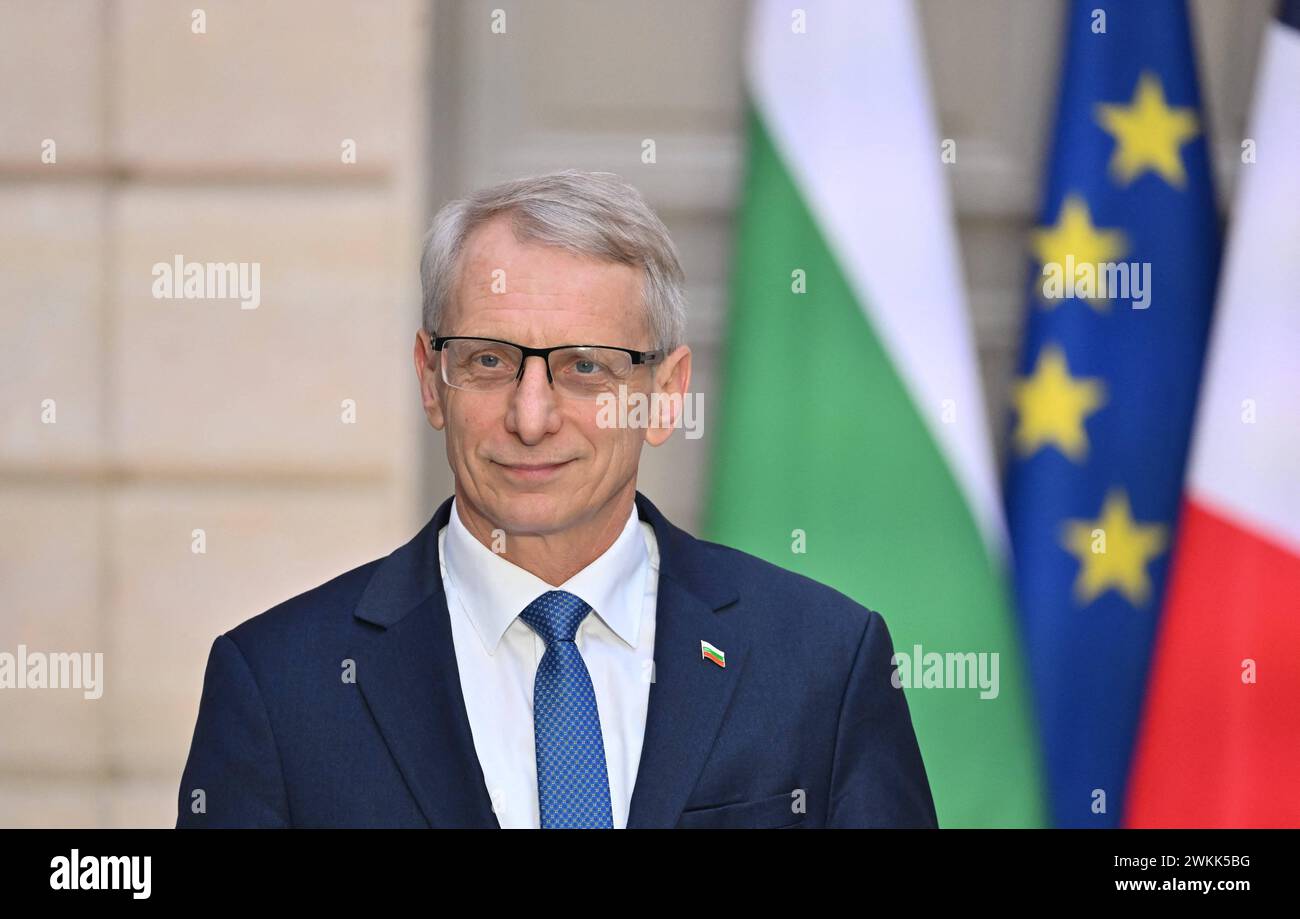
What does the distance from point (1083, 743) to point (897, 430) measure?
2.33 feet

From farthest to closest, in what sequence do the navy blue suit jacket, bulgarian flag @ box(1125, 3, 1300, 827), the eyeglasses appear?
1. bulgarian flag @ box(1125, 3, 1300, 827)
2. the eyeglasses
3. the navy blue suit jacket

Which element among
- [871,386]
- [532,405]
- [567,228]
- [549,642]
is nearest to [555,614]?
[549,642]

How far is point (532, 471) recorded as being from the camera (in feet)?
6.35

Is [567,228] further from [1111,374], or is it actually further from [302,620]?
[1111,374]

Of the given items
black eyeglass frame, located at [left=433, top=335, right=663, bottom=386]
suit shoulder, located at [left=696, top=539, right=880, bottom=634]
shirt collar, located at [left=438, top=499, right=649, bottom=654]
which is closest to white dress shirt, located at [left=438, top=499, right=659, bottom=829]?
shirt collar, located at [left=438, top=499, right=649, bottom=654]

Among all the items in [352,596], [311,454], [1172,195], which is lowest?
[352,596]

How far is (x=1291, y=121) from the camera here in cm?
255

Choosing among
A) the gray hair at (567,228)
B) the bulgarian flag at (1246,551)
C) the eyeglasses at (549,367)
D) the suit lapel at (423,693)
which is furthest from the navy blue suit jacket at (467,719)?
the bulgarian flag at (1246,551)

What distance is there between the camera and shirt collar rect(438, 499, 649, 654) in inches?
76.9

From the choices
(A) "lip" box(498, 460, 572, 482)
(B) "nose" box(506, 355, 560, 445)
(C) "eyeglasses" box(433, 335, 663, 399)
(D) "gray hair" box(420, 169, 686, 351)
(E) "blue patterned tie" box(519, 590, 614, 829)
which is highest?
(D) "gray hair" box(420, 169, 686, 351)

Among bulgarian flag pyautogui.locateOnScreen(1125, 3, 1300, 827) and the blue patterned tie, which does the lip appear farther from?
bulgarian flag pyautogui.locateOnScreen(1125, 3, 1300, 827)

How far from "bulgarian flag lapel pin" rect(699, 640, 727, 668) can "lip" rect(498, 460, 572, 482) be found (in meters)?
0.33
